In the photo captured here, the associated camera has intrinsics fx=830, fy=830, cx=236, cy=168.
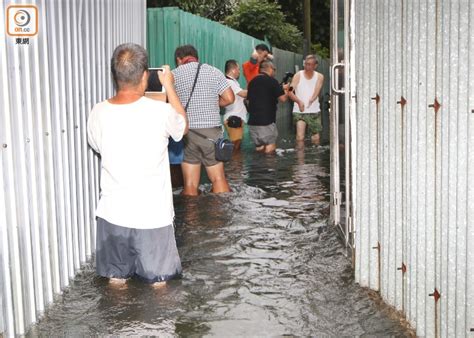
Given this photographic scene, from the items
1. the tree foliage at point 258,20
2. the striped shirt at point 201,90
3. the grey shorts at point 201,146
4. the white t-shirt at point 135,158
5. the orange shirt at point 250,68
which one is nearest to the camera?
the white t-shirt at point 135,158

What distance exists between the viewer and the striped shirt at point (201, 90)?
9.32m

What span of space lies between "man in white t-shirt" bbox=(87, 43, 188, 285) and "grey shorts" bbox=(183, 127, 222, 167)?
3.33m

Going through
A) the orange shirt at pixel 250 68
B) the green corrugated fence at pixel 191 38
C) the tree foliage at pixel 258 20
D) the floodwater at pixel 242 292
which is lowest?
the floodwater at pixel 242 292

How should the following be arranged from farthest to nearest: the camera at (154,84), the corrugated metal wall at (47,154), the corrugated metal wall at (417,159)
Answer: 1. the camera at (154,84)
2. the corrugated metal wall at (47,154)
3. the corrugated metal wall at (417,159)

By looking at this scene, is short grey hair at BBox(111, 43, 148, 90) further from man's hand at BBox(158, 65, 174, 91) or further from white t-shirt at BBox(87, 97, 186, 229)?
man's hand at BBox(158, 65, 174, 91)

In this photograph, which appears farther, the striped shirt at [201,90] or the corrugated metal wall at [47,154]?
the striped shirt at [201,90]

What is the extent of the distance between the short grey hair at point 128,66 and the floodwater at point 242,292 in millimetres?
1532

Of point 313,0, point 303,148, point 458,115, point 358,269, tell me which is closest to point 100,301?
point 358,269

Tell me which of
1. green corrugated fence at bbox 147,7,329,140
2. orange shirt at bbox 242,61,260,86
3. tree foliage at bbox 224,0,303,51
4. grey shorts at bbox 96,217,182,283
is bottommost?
grey shorts at bbox 96,217,182,283

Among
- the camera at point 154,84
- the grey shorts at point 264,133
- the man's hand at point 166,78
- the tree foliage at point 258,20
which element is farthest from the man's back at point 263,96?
the tree foliage at point 258,20

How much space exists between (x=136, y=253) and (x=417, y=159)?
2.35 metres

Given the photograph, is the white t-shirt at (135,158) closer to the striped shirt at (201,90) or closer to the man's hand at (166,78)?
the man's hand at (166,78)

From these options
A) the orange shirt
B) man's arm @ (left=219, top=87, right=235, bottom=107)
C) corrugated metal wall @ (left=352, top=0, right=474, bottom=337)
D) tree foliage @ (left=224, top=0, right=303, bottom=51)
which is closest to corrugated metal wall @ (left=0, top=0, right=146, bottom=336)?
corrugated metal wall @ (left=352, top=0, right=474, bottom=337)

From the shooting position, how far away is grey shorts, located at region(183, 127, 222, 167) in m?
9.55
